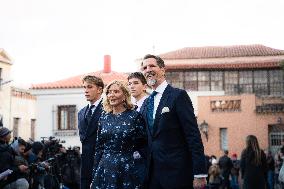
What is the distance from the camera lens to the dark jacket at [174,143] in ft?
19.4

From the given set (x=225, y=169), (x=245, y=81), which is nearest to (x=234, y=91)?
(x=245, y=81)

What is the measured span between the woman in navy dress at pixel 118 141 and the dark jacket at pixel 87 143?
0.89m

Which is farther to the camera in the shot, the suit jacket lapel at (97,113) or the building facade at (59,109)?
the building facade at (59,109)

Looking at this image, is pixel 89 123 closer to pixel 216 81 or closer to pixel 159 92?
pixel 159 92

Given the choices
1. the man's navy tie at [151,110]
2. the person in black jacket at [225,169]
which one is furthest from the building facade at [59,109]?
the man's navy tie at [151,110]

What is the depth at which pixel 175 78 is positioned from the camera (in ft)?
118

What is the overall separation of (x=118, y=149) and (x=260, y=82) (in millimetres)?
29872

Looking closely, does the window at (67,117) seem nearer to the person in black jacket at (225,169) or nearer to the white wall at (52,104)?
the white wall at (52,104)

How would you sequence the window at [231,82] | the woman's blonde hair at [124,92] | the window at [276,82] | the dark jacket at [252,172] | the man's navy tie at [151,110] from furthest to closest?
the window at [231,82]
the window at [276,82]
the dark jacket at [252,172]
the woman's blonde hair at [124,92]
the man's navy tie at [151,110]

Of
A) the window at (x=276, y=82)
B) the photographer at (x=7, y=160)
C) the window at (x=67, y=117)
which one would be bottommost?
the photographer at (x=7, y=160)

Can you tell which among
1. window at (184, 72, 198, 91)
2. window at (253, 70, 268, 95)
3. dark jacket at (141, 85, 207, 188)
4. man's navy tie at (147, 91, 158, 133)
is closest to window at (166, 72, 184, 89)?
window at (184, 72, 198, 91)

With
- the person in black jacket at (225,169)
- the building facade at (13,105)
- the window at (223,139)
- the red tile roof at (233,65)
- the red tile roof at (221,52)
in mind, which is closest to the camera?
the person in black jacket at (225,169)

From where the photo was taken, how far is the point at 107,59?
136 ft

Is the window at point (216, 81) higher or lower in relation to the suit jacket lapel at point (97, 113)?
higher
